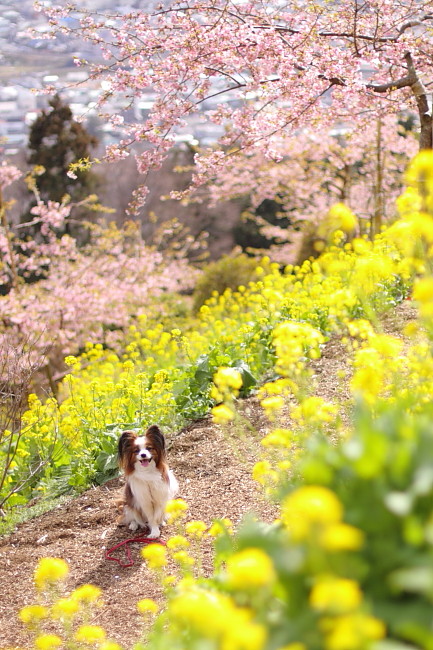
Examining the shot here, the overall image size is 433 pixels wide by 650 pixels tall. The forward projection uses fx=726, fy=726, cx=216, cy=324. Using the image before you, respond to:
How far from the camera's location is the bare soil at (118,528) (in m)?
3.84

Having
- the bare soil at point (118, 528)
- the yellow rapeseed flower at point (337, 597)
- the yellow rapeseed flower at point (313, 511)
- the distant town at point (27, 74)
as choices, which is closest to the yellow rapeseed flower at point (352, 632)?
the yellow rapeseed flower at point (337, 597)

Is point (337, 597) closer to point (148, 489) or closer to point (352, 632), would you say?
point (352, 632)

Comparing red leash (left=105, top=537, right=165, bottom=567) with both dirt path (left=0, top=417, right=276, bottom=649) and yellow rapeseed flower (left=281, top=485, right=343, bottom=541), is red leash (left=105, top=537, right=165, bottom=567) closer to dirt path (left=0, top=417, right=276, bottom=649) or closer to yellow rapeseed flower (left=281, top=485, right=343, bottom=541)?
dirt path (left=0, top=417, right=276, bottom=649)

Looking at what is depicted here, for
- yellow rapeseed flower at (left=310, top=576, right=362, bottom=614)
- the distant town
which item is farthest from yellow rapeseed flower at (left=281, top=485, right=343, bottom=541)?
the distant town

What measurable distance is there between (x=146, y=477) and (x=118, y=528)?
1.74 ft

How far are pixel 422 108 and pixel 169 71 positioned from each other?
2174 millimetres

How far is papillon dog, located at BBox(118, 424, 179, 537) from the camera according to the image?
174 inches

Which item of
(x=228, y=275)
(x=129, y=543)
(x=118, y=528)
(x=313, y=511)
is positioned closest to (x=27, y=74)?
(x=228, y=275)

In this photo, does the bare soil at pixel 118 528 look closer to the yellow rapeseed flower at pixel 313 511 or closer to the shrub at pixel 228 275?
the yellow rapeseed flower at pixel 313 511

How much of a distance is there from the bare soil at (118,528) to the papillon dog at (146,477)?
15 cm

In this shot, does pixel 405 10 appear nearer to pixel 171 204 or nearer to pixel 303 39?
pixel 303 39

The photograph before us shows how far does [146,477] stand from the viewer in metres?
4.50

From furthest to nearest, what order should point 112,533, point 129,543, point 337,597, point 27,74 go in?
point 27,74 → point 112,533 → point 129,543 → point 337,597

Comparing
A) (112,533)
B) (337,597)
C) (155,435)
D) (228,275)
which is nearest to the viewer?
(337,597)
